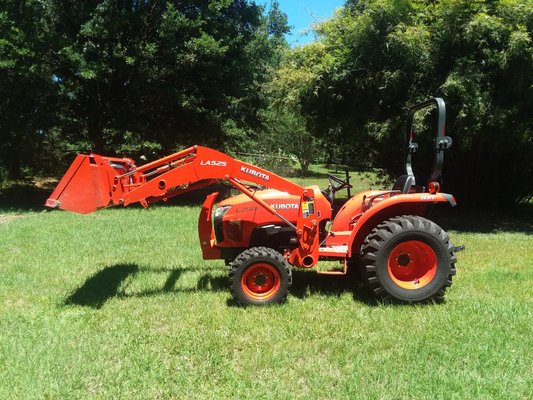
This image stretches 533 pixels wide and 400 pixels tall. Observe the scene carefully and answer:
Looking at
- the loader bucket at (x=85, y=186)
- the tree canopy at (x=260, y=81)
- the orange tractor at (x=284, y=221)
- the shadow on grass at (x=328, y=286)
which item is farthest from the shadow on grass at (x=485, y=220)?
the loader bucket at (x=85, y=186)

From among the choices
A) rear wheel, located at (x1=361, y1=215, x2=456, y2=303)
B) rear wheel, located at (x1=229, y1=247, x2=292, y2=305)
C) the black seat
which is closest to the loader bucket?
rear wheel, located at (x1=229, y1=247, x2=292, y2=305)

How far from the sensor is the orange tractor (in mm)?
4855

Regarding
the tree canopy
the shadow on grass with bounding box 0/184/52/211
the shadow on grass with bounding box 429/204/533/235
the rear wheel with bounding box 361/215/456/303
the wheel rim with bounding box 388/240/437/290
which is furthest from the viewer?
the shadow on grass with bounding box 0/184/52/211

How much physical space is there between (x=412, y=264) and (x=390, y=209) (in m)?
0.60

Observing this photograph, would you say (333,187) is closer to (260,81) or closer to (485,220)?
(485,220)

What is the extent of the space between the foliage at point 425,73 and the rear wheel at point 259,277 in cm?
510

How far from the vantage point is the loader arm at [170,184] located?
16.3ft

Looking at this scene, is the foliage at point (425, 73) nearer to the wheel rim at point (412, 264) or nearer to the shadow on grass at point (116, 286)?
the wheel rim at point (412, 264)

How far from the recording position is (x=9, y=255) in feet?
23.7

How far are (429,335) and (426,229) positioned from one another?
1.12 metres

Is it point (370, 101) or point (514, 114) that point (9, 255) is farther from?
point (514, 114)

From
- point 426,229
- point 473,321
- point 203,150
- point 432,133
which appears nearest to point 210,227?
point 203,150

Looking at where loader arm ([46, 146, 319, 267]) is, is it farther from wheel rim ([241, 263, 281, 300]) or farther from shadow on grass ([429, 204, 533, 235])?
shadow on grass ([429, 204, 533, 235])

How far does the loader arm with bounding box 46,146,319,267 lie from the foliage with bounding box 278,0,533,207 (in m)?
4.68
